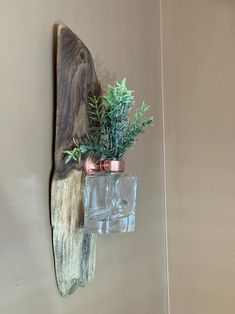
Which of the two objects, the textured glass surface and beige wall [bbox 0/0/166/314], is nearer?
beige wall [bbox 0/0/166/314]

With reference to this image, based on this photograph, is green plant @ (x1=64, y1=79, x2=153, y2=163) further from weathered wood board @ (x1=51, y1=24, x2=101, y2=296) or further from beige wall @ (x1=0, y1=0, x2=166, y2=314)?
beige wall @ (x1=0, y1=0, x2=166, y2=314)

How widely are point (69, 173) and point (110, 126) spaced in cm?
A: 17

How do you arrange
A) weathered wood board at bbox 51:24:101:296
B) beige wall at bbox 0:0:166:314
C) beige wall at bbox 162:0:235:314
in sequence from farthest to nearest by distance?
beige wall at bbox 162:0:235:314, weathered wood board at bbox 51:24:101:296, beige wall at bbox 0:0:166:314

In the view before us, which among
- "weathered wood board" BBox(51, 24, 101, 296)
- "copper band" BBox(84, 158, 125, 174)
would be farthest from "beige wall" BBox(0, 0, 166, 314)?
"copper band" BBox(84, 158, 125, 174)

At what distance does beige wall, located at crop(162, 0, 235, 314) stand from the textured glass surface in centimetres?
60

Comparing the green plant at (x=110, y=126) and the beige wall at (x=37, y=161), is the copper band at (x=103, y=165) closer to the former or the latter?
the green plant at (x=110, y=126)

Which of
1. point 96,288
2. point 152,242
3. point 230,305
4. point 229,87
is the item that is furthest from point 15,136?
point 230,305

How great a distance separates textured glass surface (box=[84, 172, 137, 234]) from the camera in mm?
959

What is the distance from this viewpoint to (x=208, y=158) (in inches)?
59.9

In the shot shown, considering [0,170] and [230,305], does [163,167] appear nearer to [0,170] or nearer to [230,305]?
[230,305]

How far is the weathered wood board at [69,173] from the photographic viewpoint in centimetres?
92

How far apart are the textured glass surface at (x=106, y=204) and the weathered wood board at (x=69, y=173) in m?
0.03

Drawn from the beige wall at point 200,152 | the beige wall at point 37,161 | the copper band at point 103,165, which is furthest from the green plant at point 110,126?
the beige wall at point 200,152

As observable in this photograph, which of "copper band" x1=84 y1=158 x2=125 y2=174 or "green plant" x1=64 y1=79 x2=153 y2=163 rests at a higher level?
"green plant" x1=64 y1=79 x2=153 y2=163
